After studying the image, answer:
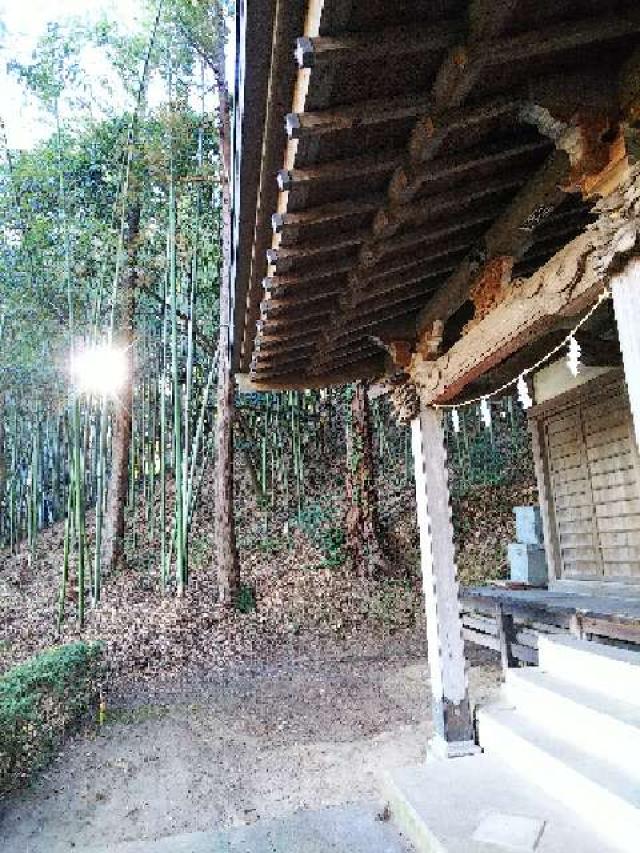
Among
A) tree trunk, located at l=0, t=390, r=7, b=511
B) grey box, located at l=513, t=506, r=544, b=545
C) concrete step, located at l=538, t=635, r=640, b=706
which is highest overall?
tree trunk, located at l=0, t=390, r=7, b=511

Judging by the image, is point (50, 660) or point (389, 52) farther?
point (50, 660)

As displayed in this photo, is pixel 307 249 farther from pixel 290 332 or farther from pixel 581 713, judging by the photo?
pixel 581 713

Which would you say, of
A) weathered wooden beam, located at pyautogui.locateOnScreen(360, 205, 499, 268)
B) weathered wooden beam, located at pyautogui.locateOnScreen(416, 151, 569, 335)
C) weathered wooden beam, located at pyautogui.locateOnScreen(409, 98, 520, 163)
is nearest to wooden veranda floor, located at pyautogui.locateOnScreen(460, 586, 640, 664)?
weathered wooden beam, located at pyautogui.locateOnScreen(416, 151, 569, 335)

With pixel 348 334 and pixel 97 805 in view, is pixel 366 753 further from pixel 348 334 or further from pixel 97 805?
pixel 348 334

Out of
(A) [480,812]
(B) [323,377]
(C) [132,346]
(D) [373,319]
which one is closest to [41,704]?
(B) [323,377]

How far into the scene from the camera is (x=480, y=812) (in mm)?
2818

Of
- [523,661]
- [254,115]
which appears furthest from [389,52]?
[523,661]

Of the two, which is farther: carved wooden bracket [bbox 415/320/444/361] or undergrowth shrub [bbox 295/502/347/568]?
undergrowth shrub [bbox 295/502/347/568]

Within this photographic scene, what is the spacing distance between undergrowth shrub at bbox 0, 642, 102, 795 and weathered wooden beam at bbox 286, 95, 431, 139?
14.4ft

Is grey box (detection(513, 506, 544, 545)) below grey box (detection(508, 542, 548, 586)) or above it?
above

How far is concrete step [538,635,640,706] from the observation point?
11.1 ft

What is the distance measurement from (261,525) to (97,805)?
756cm

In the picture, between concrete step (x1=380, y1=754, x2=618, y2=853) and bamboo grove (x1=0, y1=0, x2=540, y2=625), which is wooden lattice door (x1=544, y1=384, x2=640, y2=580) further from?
bamboo grove (x1=0, y1=0, x2=540, y2=625)

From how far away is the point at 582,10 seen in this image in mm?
1679
